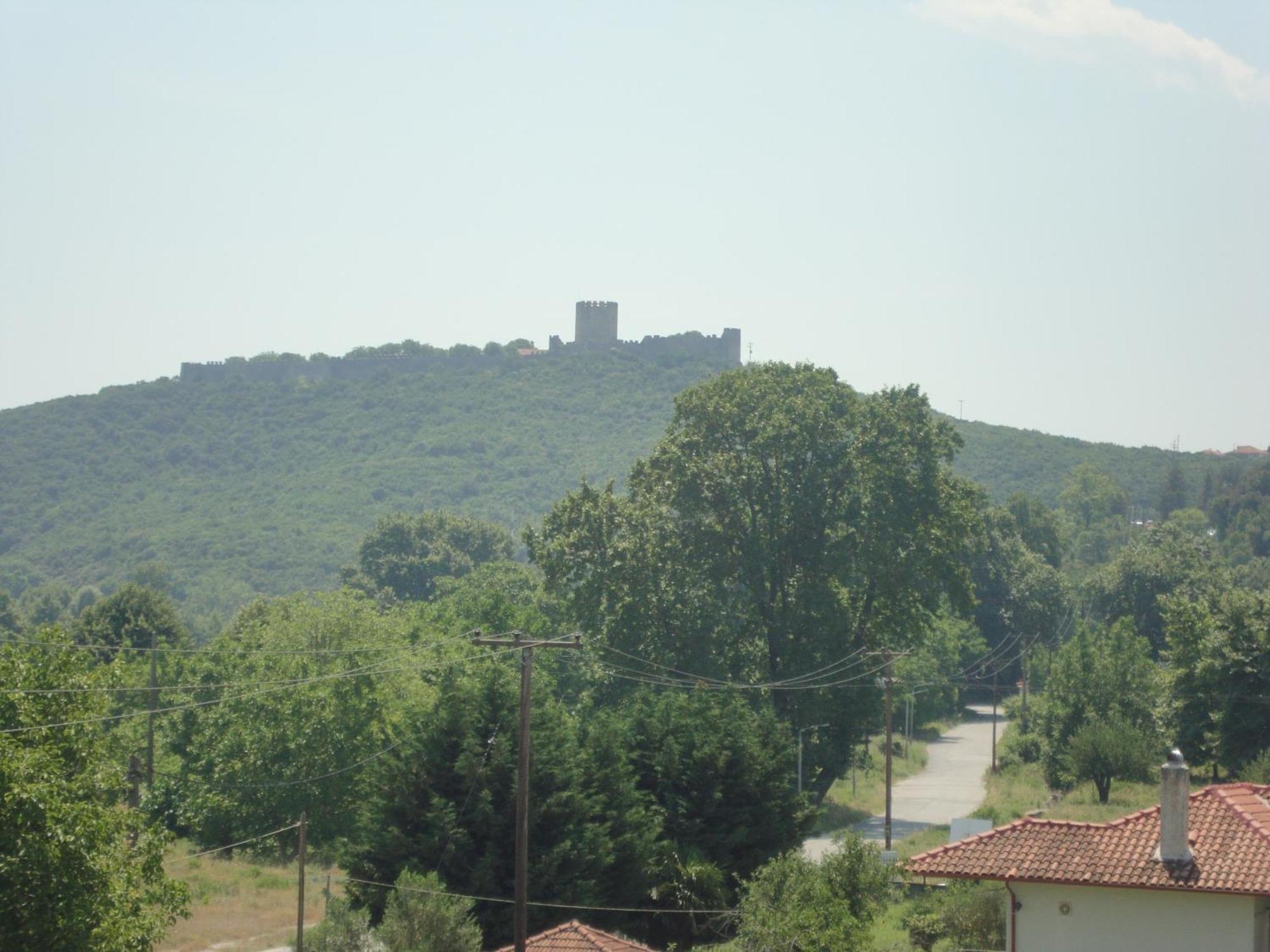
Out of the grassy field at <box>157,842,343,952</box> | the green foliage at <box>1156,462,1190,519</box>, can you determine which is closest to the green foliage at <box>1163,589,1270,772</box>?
the grassy field at <box>157,842,343,952</box>

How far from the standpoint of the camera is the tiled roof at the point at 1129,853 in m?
18.6

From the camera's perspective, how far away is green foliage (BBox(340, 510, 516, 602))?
4579 inches

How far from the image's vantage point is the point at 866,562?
2002 inches

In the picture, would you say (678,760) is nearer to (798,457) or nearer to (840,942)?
(840,942)

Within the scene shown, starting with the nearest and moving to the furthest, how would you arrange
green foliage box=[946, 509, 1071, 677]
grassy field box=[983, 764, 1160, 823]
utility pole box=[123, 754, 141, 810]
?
1. utility pole box=[123, 754, 141, 810]
2. grassy field box=[983, 764, 1160, 823]
3. green foliage box=[946, 509, 1071, 677]

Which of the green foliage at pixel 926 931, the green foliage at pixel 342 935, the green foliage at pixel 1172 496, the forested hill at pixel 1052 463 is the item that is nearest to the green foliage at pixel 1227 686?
the green foliage at pixel 926 931

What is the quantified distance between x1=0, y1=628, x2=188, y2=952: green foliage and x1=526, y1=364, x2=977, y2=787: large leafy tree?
28.3m

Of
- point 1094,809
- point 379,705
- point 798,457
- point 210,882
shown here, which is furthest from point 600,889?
point 798,457

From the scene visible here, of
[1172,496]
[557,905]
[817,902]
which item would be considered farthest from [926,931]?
[1172,496]

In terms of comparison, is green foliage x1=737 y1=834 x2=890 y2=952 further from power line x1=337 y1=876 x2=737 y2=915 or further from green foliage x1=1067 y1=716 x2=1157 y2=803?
green foliage x1=1067 y1=716 x2=1157 y2=803

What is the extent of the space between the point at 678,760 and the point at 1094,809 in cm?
1496

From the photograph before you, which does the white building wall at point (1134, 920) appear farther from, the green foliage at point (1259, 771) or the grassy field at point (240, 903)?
the green foliage at point (1259, 771)

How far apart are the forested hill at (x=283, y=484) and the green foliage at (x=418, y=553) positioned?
33629 mm

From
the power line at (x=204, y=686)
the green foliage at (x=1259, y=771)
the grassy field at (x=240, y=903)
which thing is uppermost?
the power line at (x=204, y=686)
